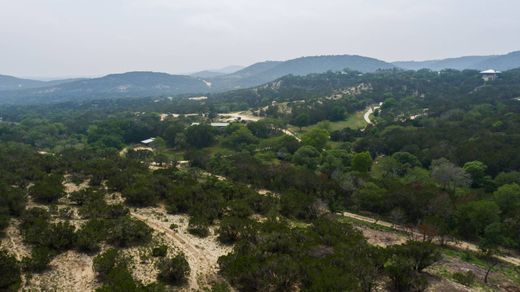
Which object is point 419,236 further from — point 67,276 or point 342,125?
point 342,125

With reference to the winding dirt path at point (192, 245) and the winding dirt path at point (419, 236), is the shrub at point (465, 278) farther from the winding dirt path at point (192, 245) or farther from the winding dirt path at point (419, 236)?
the winding dirt path at point (192, 245)

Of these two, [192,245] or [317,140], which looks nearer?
[192,245]

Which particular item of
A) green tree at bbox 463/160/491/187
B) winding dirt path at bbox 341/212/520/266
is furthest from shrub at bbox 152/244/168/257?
green tree at bbox 463/160/491/187

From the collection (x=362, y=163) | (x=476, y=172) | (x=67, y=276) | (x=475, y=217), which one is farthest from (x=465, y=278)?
(x=362, y=163)

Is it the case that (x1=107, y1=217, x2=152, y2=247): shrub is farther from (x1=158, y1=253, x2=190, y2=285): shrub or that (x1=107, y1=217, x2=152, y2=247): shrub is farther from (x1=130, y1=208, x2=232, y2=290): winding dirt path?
(x1=158, y1=253, x2=190, y2=285): shrub

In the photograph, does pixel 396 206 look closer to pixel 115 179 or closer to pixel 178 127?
pixel 115 179

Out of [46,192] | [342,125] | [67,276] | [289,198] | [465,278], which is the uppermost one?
[46,192]

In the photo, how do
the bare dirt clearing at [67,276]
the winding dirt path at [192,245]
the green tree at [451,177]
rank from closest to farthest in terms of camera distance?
the bare dirt clearing at [67,276] → the winding dirt path at [192,245] → the green tree at [451,177]

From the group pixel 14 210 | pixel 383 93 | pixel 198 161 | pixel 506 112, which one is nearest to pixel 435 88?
pixel 383 93

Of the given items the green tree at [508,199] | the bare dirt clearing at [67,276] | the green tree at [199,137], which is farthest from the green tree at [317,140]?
the bare dirt clearing at [67,276]
